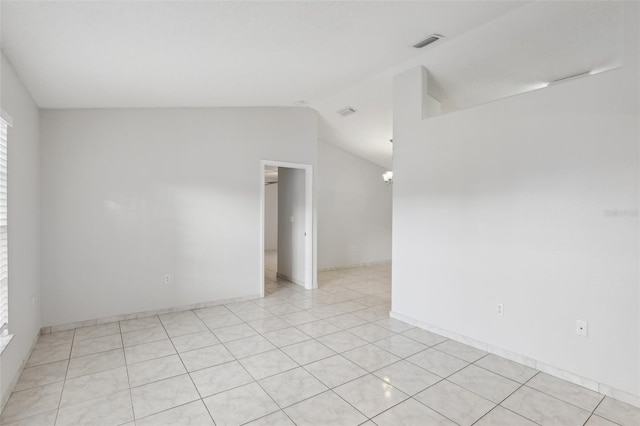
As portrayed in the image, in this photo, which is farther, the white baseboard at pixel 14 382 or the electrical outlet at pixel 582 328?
the electrical outlet at pixel 582 328

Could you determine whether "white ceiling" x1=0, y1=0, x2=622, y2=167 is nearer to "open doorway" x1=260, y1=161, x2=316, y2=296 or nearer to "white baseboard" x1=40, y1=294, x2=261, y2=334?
"open doorway" x1=260, y1=161, x2=316, y2=296

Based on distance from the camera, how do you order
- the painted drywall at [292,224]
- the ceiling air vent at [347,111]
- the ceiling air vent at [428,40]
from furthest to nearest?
1. the painted drywall at [292,224]
2. the ceiling air vent at [347,111]
3. the ceiling air vent at [428,40]

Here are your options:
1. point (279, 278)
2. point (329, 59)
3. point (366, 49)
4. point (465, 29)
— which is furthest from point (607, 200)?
point (279, 278)

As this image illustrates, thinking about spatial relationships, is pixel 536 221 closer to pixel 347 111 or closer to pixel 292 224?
pixel 347 111

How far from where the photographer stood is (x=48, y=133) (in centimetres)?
339

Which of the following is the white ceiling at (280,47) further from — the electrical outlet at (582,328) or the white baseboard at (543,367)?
the white baseboard at (543,367)

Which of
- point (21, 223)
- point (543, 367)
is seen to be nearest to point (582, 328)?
point (543, 367)

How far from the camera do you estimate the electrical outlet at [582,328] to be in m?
2.42

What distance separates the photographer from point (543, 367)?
2.65 m

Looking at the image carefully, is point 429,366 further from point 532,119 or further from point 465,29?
point 465,29

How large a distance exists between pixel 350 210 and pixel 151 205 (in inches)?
163

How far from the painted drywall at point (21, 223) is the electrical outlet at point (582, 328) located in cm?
411

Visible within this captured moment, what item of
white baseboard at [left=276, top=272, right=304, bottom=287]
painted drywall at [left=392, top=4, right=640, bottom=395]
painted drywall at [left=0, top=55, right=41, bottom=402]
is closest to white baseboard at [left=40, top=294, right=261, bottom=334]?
painted drywall at [left=0, top=55, right=41, bottom=402]

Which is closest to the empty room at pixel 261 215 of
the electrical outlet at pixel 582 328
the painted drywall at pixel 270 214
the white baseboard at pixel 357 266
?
the electrical outlet at pixel 582 328
